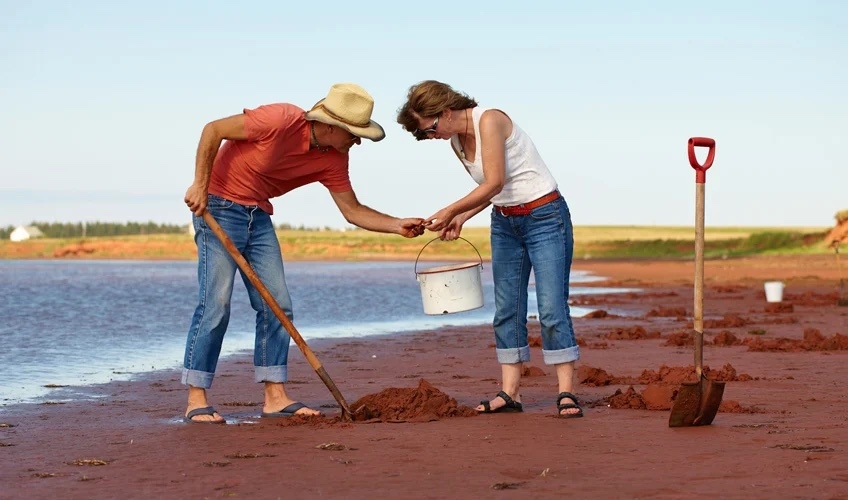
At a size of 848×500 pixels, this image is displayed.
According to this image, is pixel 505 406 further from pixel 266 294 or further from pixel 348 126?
pixel 348 126

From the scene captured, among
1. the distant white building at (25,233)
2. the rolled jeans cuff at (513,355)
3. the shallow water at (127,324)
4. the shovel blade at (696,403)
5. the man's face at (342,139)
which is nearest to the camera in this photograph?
the shovel blade at (696,403)

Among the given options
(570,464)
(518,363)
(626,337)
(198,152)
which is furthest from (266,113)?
(626,337)

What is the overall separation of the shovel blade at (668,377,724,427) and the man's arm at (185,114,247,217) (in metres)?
2.73

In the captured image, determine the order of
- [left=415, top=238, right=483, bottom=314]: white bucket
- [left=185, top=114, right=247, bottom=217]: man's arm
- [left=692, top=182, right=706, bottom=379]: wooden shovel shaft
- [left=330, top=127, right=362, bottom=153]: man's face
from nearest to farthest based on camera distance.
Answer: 1. [left=692, top=182, right=706, bottom=379]: wooden shovel shaft
2. [left=185, top=114, right=247, bottom=217]: man's arm
3. [left=330, top=127, right=362, bottom=153]: man's face
4. [left=415, top=238, right=483, bottom=314]: white bucket

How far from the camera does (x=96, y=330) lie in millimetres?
14258

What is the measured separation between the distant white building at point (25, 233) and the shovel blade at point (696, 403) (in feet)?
340

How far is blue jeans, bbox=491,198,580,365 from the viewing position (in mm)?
6398

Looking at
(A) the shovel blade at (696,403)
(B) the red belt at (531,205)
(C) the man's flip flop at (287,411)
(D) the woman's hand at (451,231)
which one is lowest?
(C) the man's flip flop at (287,411)

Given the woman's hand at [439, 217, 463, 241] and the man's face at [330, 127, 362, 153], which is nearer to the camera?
the man's face at [330, 127, 362, 153]

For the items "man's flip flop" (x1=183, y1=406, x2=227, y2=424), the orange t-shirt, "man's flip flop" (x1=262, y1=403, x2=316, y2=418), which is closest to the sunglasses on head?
the orange t-shirt

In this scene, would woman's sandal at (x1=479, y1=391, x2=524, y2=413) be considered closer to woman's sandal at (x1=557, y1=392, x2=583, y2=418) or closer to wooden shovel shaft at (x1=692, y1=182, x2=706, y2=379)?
woman's sandal at (x1=557, y1=392, x2=583, y2=418)

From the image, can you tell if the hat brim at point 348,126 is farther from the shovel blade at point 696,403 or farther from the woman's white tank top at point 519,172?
the shovel blade at point 696,403

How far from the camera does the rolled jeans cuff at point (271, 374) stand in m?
6.63

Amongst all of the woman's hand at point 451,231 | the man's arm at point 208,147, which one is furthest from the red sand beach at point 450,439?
the man's arm at point 208,147
